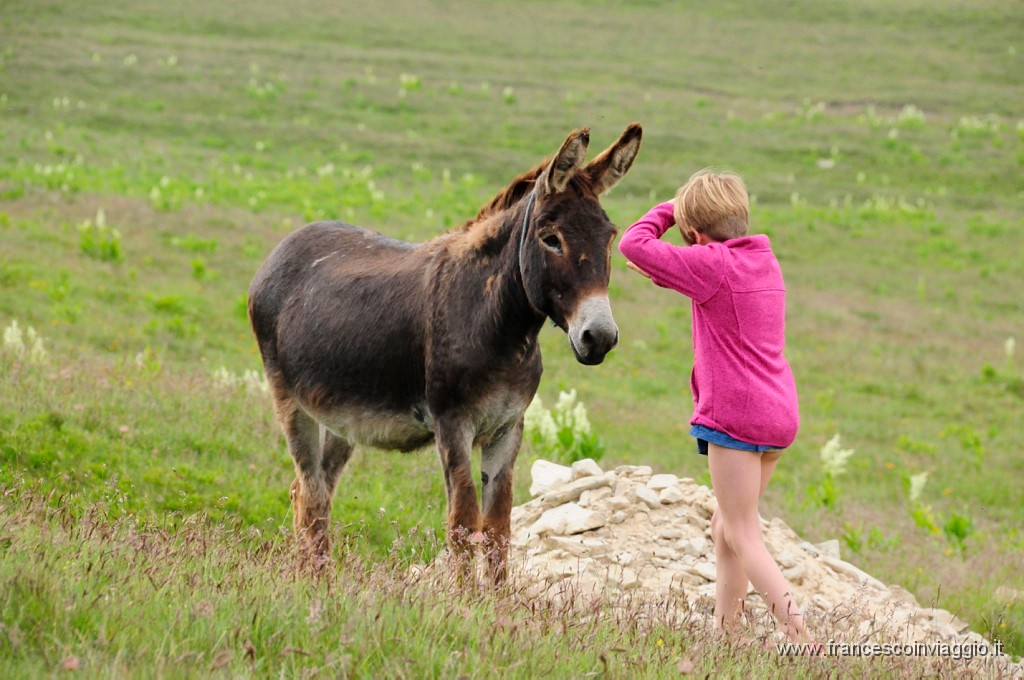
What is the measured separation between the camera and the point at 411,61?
47719 millimetres

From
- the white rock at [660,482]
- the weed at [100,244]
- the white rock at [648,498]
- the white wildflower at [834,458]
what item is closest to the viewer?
the white rock at [648,498]

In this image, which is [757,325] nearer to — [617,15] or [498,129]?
[498,129]

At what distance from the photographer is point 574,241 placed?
499cm

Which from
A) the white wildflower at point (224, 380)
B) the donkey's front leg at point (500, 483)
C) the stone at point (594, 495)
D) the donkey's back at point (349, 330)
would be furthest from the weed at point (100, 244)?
the donkey's front leg at point (500, 483)

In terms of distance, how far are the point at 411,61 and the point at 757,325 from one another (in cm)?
4485

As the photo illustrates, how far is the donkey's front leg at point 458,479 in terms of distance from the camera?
534 centimetres

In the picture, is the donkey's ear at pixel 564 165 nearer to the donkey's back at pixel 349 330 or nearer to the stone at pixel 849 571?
the donkey's back at pixel 349 330

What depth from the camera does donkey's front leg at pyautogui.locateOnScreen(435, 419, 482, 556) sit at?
210 inches

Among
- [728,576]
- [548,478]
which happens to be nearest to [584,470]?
[548,478]

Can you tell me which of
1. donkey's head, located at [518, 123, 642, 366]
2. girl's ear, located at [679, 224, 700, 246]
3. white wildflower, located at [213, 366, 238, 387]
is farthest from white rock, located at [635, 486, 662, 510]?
white wildflower, located at [213, 366, 238, 387]

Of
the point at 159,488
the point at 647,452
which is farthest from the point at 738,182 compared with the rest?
the point at 647,452

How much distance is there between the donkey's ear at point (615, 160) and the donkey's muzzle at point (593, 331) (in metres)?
0.70

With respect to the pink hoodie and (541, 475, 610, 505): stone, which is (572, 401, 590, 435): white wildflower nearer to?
(541, 475, 610, 505): stone

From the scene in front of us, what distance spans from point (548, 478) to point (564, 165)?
3.84 metres
